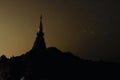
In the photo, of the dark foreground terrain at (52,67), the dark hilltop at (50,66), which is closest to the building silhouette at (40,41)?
the dark hilltop at (50,66)

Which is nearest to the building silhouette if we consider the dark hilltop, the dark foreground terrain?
the dark hilltop

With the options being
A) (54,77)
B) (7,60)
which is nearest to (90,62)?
(54,77)

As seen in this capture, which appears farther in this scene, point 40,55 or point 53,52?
point 53,52

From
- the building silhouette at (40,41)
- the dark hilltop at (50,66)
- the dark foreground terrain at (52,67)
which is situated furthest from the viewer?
the building silhouette at (40,41)

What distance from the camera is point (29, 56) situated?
79.7 metres

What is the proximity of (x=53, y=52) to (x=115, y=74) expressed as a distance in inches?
791

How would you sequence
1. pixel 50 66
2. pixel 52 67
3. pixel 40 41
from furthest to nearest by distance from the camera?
pixel 40 41
pixel 52 67
pixel 50 66

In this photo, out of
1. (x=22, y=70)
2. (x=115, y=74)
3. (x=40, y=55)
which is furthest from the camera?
(x=115, y=74)

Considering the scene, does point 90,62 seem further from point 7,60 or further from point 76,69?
point 7,60

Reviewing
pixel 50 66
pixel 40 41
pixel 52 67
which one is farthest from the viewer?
pixel 40 41

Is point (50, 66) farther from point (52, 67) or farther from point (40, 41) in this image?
point (40, 41)

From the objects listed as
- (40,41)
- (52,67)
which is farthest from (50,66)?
(40,41)

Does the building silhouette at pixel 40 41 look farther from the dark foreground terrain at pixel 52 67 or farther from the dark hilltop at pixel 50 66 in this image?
the dark foreground terrain at pixel 52 67

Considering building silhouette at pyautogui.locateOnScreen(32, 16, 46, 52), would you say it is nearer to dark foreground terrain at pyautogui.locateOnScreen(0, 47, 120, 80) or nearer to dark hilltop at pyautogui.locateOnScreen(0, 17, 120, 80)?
dark hilltop at pyautogui.locateOnScreen(0, 17, 120, 80)
